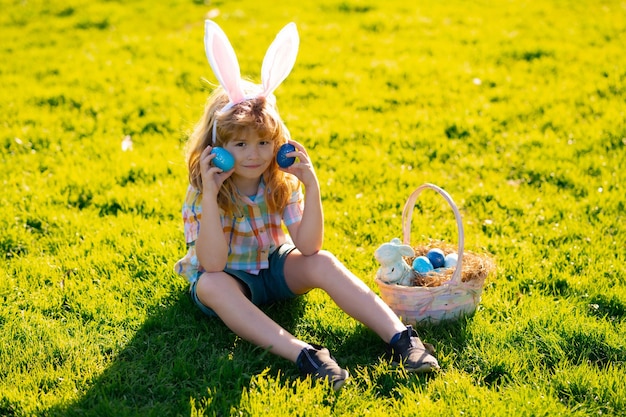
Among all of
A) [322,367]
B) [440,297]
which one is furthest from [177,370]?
[440,297]

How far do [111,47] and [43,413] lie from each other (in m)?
5.22

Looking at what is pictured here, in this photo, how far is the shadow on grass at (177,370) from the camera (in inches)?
118

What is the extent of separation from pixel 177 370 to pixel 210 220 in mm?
677

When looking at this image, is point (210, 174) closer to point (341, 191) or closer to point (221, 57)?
point (221, 57)

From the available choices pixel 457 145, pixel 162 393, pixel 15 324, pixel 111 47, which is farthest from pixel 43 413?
pixel 111 47

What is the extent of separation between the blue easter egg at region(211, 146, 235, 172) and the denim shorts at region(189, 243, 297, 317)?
535 millimetres

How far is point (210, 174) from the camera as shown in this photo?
3350mm

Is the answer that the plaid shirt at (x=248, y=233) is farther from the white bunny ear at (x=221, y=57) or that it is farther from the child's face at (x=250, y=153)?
the white bunny ear at (x=221, y=57)

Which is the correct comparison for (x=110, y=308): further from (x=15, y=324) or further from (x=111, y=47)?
(x=111, y=47)

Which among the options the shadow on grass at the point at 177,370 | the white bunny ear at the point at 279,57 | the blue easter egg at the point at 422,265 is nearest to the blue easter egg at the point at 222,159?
the white bunny ear at the point at 279,57

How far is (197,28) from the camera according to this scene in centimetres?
794

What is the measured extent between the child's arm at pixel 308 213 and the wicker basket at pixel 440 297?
1.19 feet

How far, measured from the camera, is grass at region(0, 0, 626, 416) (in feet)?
10.3

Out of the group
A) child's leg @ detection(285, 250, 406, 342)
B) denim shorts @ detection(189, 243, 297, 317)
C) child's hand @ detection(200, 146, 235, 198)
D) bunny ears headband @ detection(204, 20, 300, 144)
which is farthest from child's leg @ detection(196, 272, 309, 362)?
bunny ears headband @ detection(204, 20, 300, 144)
